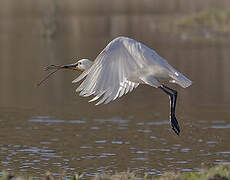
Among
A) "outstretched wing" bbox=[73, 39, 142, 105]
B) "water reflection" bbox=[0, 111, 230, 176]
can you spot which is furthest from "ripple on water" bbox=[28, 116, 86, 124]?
"outstretched wing" bbox=[73, 39, 142, 105]

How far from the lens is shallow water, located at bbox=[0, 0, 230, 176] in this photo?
9648 millimetres

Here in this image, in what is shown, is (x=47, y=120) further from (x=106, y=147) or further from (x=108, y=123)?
(x=106, y=147)

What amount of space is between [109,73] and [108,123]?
5052mm

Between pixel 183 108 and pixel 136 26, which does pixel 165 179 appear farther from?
pixel 136 26

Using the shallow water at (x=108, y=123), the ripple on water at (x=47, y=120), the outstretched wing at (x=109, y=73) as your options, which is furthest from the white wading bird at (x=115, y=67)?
the ripple on water at (x=47, y=120)

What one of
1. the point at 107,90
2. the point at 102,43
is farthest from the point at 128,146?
the point at 102,43

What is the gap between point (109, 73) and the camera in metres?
7.71

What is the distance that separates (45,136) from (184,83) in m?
3.36

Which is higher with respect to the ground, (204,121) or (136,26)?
(136,26)

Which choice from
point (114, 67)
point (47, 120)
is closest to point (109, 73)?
point (114, 67)

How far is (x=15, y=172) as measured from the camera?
8891 mm

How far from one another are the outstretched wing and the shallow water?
1.62m

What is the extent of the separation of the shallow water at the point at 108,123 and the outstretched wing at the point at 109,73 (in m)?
1.62

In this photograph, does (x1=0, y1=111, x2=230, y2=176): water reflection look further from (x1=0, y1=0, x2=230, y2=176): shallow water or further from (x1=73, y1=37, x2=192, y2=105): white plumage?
(x1=73, y1=37, x2=192, y2=105): white plumage
